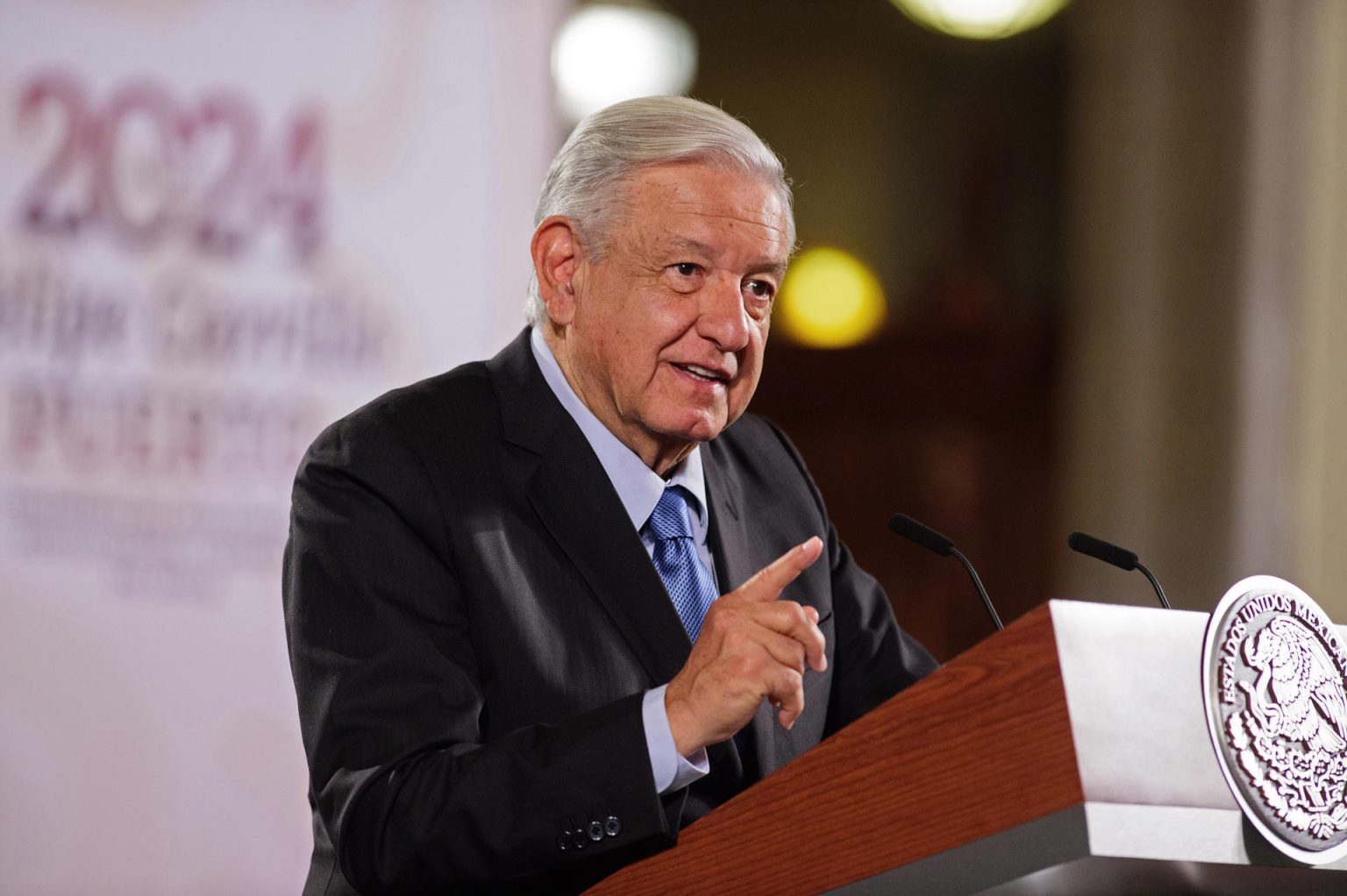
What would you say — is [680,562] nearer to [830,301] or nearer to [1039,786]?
[1039,786]

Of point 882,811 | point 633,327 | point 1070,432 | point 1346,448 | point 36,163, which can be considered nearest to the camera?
point 882,811

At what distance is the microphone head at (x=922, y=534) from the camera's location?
1915 mm

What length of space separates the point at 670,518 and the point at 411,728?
1.75 feet

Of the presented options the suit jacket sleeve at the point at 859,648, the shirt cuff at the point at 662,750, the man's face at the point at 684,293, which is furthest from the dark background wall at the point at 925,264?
the shirt cuff at the point at 662,750

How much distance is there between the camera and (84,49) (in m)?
3.32

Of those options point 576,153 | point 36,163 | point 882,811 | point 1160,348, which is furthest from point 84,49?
point 1160,348

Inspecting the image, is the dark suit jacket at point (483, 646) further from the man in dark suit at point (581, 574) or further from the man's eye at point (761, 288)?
the man's eye at point (761, 288)

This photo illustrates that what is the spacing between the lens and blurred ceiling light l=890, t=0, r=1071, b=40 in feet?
20.1

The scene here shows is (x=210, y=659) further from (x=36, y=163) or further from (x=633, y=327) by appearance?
(x=633, y=327)

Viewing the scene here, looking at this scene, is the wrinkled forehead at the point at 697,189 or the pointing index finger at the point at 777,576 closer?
the pointing index finger at the point at 777,576

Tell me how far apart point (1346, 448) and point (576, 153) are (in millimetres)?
3603

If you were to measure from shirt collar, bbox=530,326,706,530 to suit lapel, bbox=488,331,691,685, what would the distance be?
1.5 inches

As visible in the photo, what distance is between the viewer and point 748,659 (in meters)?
1.49

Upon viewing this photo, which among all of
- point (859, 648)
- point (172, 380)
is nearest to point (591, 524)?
point (859, 648)
